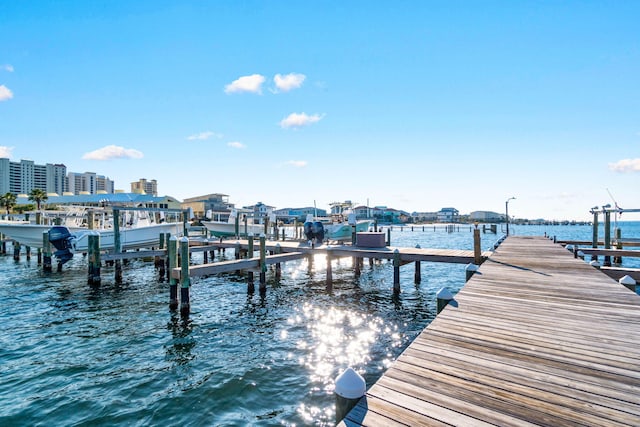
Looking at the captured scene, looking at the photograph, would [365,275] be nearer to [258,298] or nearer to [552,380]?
[258,298]

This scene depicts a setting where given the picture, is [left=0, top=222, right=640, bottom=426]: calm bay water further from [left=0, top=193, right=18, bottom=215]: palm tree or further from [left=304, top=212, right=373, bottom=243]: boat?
[left=0, top=193, right=18, bottom=215]: palm tree

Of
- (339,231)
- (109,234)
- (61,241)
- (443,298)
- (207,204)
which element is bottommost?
(443,298)

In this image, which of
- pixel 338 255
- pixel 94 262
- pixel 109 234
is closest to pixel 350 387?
pixel 338 255

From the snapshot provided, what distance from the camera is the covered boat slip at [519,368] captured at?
10.2ft

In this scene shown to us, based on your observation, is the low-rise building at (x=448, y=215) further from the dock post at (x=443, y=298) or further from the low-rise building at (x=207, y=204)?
the dock post at (x=443, y=298)

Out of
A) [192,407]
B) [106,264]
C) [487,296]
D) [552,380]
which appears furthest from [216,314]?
[106,264]

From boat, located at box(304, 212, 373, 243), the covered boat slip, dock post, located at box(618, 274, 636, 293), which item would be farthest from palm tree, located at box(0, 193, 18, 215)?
dock post, located at box(618, 274, 636, 293)

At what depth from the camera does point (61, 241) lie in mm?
19484

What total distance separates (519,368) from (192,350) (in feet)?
25.4

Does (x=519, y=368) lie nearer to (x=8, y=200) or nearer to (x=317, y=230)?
(x=317, y=230)

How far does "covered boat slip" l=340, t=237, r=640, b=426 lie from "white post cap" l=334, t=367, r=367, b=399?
0.14 metres

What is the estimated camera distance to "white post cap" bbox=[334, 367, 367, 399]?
325 centimetres

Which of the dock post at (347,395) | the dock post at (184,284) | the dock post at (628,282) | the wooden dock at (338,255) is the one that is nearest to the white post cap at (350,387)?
the dock post at (347,395)

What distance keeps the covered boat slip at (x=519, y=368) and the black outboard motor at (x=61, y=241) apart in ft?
71.9
